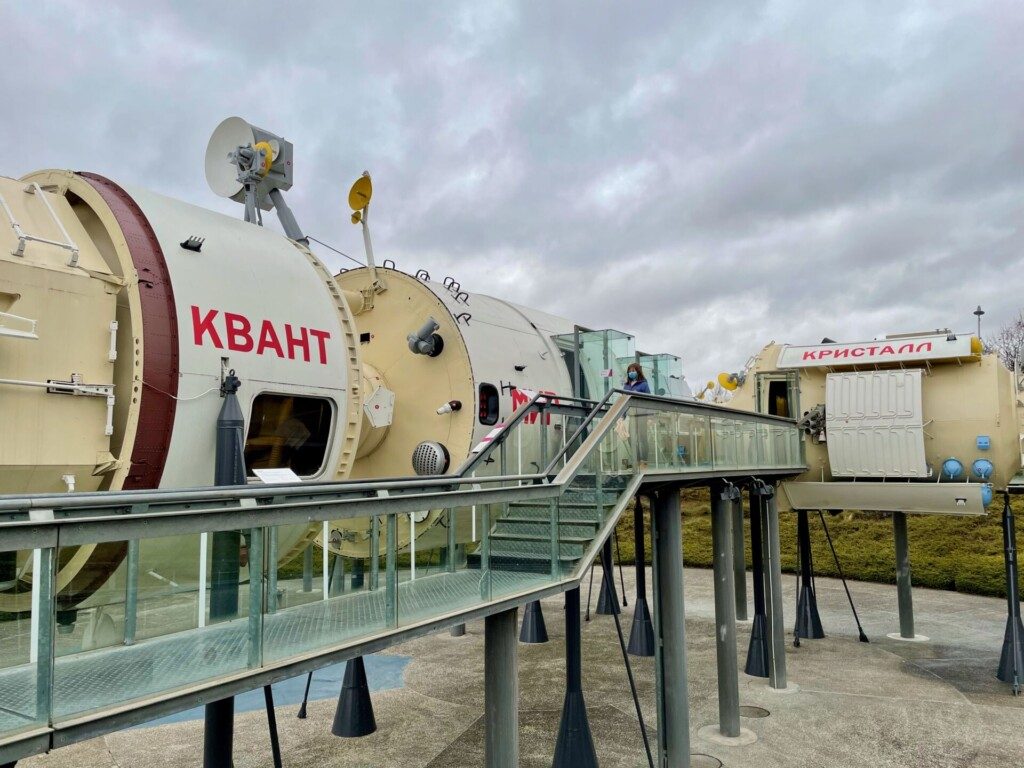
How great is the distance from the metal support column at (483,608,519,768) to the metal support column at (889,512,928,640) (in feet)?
50.5

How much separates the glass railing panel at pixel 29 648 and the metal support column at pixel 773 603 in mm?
13530

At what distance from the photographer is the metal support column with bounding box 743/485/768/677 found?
15.1 metres

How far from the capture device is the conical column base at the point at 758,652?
51.8ft

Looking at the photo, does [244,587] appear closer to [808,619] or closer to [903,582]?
[808,619]

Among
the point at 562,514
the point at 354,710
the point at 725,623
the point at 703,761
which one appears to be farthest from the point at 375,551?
the point at 725,623

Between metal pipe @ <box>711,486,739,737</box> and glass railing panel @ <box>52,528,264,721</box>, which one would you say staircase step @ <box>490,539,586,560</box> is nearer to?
glass railing panel @ <box>52,528,264,721</box>

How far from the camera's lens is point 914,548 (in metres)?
29.7

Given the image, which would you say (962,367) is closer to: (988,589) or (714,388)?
(714,388)

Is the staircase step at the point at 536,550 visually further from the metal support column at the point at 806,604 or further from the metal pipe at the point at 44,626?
the metal support column at the point at 806,604

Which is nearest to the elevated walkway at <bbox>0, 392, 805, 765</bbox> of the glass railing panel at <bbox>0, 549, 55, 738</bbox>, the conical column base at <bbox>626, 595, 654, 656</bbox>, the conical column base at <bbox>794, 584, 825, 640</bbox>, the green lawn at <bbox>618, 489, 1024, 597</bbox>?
the glass railing panel at <bbox>0, 549, 55, 738</bbox>

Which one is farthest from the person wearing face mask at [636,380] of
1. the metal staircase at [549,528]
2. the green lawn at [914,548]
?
the green lawn at [914,548]

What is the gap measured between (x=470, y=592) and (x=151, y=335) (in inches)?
130

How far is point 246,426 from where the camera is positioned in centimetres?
695

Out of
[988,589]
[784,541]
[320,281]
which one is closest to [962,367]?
[988,589]
